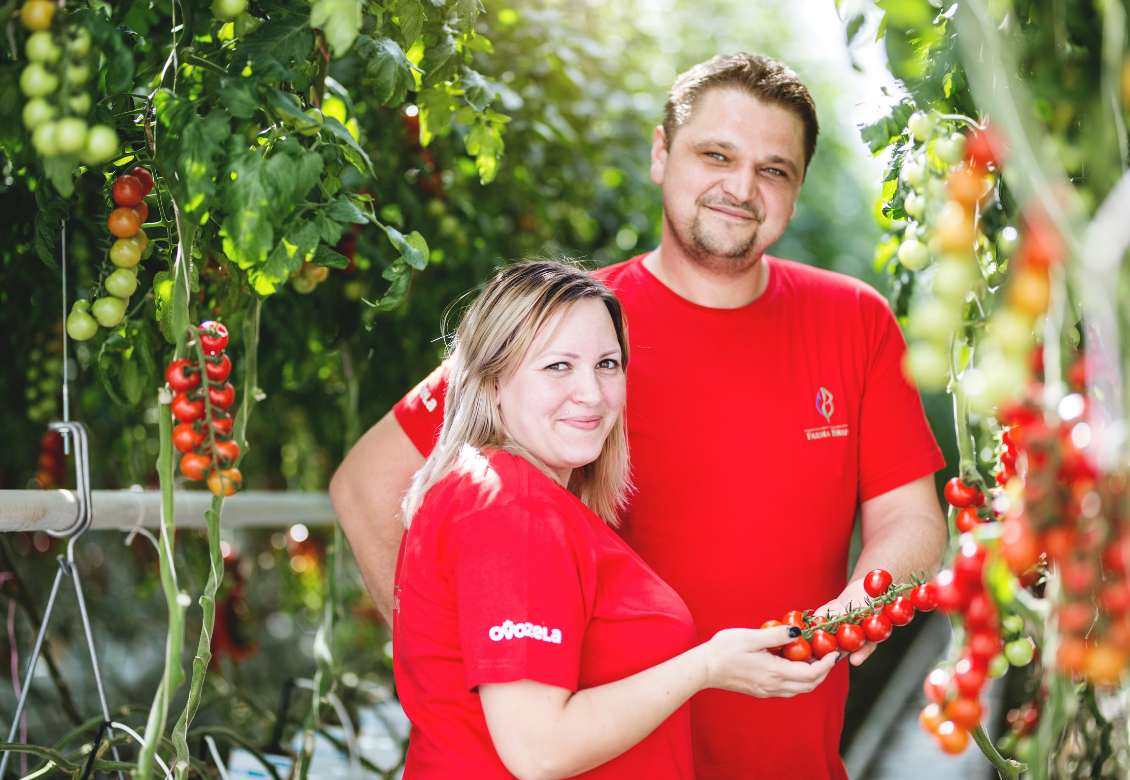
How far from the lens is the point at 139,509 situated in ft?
Result: 5.68

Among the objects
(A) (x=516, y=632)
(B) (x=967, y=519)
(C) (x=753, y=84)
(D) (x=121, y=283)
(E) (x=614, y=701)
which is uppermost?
(C) (x=753, y=84)

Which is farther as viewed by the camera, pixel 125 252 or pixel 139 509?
pixel 139 509

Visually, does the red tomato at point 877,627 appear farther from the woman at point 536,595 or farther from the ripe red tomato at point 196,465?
the ripe red tomato at point 196,465

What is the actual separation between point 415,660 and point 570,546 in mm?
287

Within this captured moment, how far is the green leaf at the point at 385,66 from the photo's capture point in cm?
131

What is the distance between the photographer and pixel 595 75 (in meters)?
3.39

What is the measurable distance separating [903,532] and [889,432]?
219 mm

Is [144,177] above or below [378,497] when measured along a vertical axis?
above

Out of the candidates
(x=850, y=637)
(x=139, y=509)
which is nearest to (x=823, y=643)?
(x=850, y=637)

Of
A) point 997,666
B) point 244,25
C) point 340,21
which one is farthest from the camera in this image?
point 244,25

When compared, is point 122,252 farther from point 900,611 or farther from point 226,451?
point 900,611

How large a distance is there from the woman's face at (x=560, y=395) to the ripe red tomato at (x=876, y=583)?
45 centimetres

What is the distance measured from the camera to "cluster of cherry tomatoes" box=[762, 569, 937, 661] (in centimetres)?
124

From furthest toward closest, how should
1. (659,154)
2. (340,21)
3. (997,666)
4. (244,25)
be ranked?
(659,154) < (244,25) < (340,21) < (997,666)
